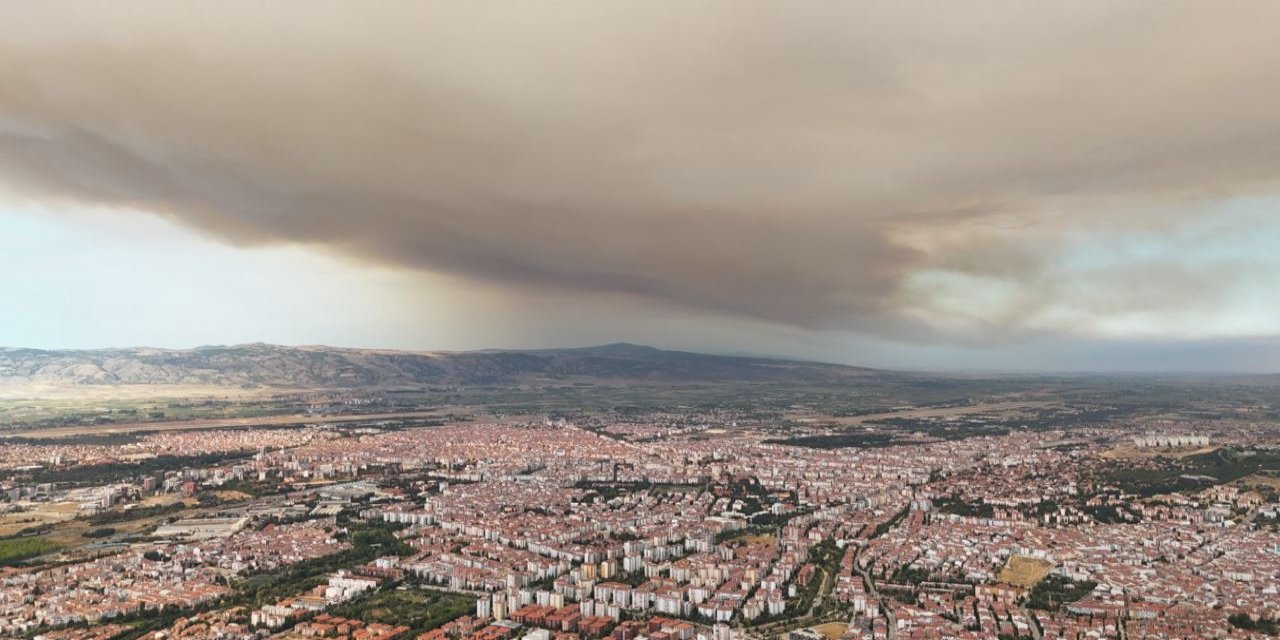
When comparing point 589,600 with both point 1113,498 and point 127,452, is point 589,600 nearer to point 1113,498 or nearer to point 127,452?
point 1113,498

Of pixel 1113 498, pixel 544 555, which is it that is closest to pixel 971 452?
pixel 1113 498

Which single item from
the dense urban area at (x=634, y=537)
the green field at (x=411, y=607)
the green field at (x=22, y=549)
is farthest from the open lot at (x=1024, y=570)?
the green field at (x=22, y=549)

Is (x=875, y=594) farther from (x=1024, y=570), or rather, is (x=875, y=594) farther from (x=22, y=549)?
(x=22, y=549)

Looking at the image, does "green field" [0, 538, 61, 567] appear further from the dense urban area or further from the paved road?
the paved road

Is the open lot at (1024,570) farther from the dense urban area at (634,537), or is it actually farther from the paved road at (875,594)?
the paved road at (875,594)

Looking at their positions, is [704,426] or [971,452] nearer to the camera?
[971,452]

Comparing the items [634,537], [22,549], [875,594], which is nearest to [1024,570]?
[875,594]

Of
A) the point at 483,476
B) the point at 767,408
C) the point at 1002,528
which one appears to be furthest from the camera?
the point at 767,408

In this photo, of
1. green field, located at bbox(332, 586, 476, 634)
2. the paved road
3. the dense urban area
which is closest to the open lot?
the dense urban area
